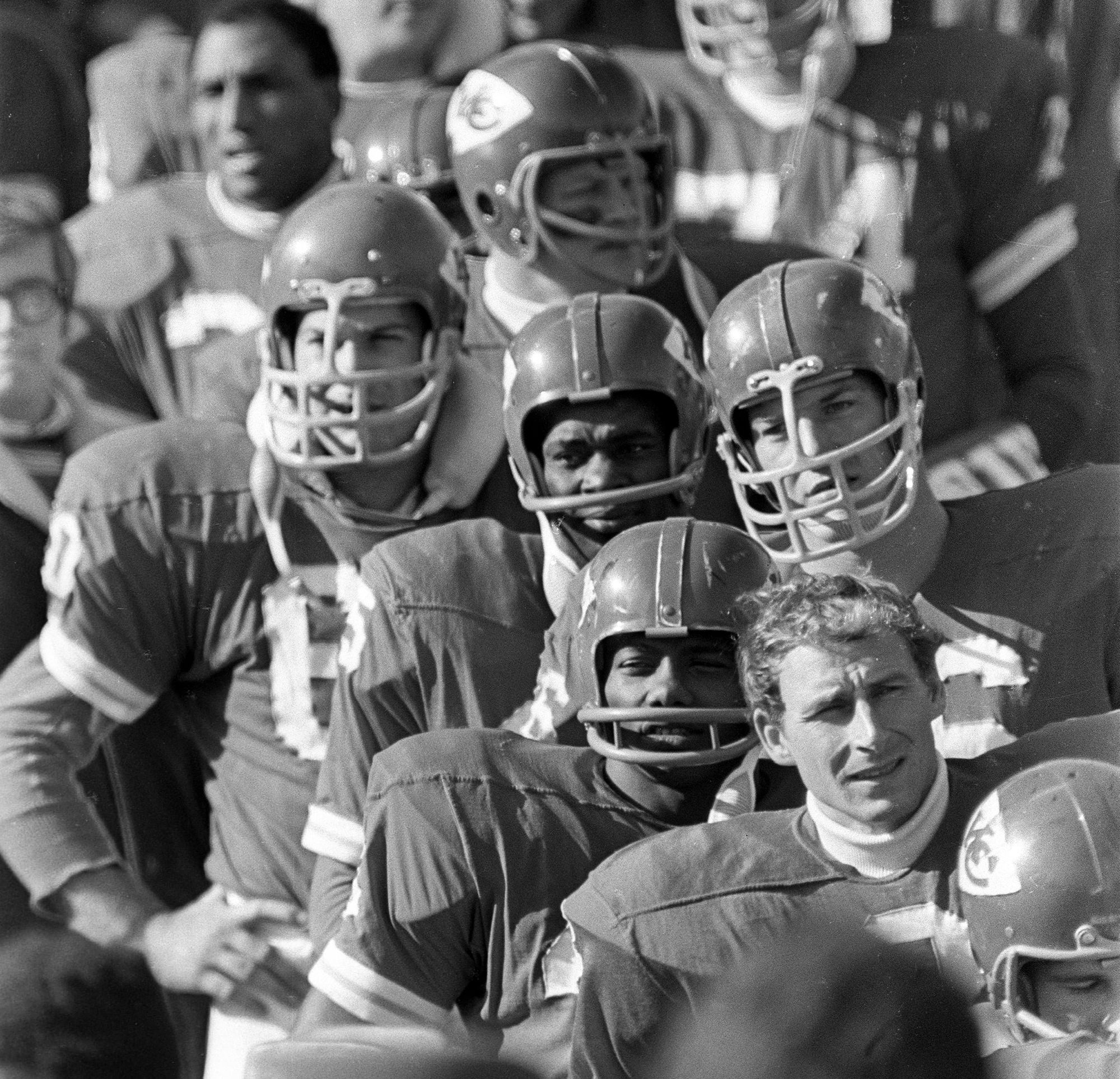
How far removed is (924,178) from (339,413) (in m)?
1.44

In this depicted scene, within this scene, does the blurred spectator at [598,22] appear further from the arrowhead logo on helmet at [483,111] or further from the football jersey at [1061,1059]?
Answer: the football jersey at [1061,1059]

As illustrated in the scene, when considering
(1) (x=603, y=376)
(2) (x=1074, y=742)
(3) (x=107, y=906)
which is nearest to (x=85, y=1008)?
(3) (x=107, y=906)

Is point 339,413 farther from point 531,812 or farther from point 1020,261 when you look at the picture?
point 1020,261

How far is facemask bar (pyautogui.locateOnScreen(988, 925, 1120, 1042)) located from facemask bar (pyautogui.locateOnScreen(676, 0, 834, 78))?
2.44 meters

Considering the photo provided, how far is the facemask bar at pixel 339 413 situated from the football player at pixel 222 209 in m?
0.87

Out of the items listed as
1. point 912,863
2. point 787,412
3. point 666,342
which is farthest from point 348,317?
point 912,863

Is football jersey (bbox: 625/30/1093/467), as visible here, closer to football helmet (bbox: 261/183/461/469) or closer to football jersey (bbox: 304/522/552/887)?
football helmet (bbox: 261/183/461/469)

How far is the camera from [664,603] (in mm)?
2943

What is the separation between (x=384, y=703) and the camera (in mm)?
3324

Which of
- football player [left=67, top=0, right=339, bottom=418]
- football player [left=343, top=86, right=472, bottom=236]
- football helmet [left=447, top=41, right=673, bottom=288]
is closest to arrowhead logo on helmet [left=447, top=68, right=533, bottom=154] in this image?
football helmet [left=447, top=41, right=673, bottom=288]

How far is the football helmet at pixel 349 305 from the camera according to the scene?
3.57 meters

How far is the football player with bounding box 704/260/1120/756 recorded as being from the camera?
3.17 meters

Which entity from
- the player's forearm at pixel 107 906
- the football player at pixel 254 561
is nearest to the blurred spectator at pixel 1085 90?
the football player at pixel 254 561

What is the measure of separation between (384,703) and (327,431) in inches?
17.7
